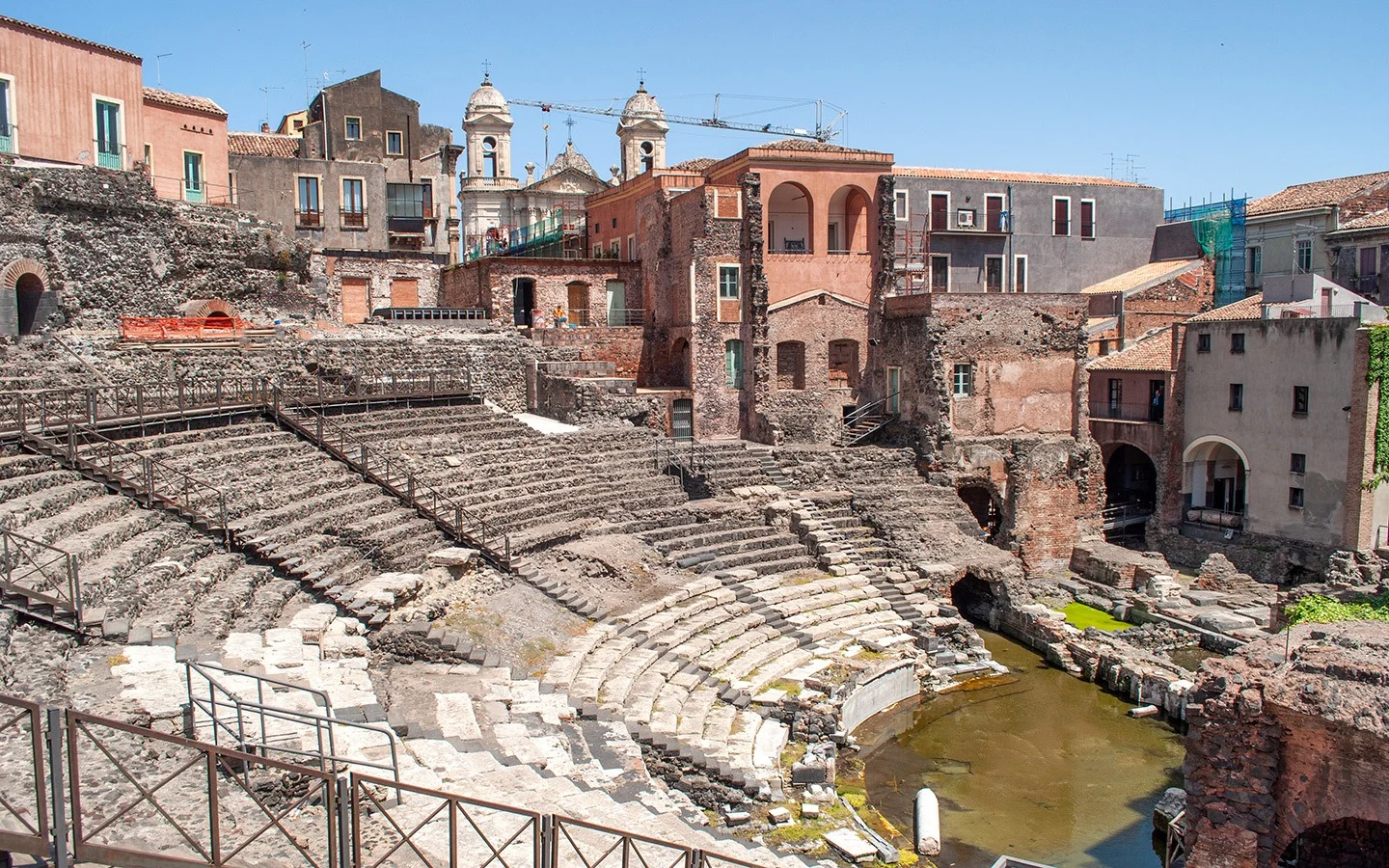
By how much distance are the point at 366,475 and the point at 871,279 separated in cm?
1764

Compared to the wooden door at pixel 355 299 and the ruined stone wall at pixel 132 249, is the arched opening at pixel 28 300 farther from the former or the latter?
the wooden door at pixel 355 299

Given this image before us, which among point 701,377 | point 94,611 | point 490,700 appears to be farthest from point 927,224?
point 94,611

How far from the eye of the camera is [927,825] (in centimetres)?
1480

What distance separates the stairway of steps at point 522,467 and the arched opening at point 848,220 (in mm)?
10615

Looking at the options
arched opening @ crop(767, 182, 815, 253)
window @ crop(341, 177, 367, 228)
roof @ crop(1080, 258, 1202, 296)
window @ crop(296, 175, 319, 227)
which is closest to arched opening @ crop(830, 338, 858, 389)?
arched opening @ crop(767, 182, 815, 253)

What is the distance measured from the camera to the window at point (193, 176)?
31.0 m

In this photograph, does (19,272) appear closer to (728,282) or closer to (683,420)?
(683,420)

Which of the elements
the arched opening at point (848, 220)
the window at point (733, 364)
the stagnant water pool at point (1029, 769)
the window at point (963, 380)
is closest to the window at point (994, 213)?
the arched opening at point (848, 220)

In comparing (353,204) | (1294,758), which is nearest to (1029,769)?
(1294,758)

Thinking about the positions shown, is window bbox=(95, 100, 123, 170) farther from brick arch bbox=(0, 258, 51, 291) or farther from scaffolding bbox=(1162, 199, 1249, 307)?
scaffolding bbox=(1162, 199, 1249, 307)

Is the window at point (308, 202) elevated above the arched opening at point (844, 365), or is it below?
above

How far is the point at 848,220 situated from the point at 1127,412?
10.6m

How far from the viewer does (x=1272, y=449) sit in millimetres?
29500

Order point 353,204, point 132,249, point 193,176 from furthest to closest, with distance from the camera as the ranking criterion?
point 353,204 → point 193,176 → point 132,249
